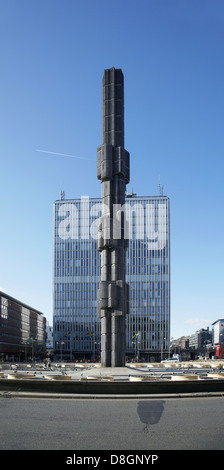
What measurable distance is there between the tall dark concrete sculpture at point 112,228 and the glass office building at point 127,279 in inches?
4345

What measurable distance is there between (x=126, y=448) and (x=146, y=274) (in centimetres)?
15088

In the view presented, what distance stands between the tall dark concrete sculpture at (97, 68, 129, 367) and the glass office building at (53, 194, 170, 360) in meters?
110

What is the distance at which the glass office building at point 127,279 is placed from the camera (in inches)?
6363

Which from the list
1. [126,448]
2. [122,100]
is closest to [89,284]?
[122,100]

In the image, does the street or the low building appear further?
the low building

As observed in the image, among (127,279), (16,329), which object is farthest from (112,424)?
(127,279)

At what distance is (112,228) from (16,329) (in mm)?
117314

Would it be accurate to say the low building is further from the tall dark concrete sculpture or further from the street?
the street

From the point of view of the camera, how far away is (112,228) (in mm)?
48312

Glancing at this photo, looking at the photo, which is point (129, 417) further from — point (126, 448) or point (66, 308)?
point (66, 308)

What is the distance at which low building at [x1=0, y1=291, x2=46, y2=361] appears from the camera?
456ft
